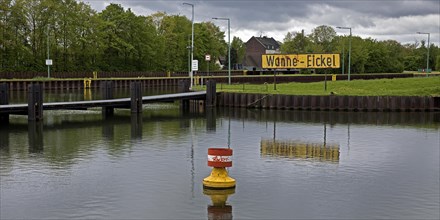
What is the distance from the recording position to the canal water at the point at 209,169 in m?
19.5

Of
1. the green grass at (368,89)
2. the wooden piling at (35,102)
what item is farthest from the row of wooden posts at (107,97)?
the green grass at (368,89)

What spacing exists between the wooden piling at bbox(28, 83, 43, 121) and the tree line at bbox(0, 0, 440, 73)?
201 feet

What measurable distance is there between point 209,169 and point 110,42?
103 meters

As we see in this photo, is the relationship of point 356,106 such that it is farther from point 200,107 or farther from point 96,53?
point 96,53

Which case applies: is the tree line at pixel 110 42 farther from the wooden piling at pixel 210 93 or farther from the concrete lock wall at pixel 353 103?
Result: the concrete lock wall at pixel 353 103

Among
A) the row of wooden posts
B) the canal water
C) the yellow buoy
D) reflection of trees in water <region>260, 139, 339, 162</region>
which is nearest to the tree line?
the row of wooden posts

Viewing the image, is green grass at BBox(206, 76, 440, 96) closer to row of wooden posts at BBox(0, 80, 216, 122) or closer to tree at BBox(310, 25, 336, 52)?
row of wooden posts at BBox(0, 80, 216, 122)

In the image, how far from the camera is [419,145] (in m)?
34.8

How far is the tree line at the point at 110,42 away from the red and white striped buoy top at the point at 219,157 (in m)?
87.3

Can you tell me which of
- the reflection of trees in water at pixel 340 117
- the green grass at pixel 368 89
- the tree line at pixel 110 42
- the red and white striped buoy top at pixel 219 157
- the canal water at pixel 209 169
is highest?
the tree line at pixel 110 42

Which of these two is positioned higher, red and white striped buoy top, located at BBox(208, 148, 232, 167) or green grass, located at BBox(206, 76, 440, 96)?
green grass, located at BBox(206, 76, 440, 96)

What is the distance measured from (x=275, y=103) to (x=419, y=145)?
2347cm

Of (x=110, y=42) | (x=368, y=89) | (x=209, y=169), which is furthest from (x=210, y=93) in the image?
(x=110, y=42)

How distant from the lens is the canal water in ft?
63.9
